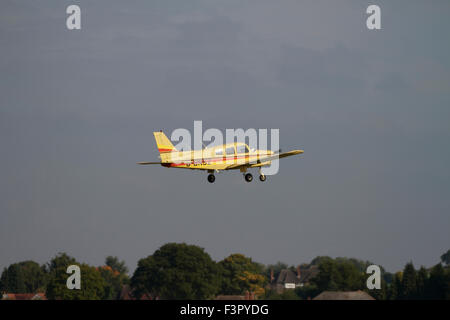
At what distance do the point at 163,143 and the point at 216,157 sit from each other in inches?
239

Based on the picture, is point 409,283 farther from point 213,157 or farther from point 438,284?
point 213,157

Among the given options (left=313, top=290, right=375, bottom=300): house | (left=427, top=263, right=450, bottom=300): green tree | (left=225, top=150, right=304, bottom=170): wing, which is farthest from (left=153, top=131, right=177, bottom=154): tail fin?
(left=313, top=290, right=375, bottom=300): house

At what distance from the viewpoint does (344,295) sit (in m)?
187

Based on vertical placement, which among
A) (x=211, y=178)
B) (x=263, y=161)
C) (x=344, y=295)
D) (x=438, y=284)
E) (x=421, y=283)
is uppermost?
(x=263, y=161)

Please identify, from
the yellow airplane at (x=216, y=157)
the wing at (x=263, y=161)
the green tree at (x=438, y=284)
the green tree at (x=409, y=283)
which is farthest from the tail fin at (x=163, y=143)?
the green tree at (x=409, y=283)

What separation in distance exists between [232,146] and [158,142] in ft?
27.9

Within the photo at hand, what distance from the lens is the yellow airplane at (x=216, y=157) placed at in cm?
9062

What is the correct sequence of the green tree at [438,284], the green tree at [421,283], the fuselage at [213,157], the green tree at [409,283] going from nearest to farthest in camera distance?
the fuselage at [213,157] < the green tree at [438,284] < the green tree at [421,283] < the green tree at [409,283]

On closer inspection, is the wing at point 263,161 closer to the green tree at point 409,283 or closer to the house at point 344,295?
the house at point 344,295

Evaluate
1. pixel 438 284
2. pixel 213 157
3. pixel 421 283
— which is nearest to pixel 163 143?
pixel 213 157

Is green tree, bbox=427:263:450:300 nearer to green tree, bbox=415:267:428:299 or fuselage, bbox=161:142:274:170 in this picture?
green tree, bbox=415:267:428:299

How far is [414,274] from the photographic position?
623ft
